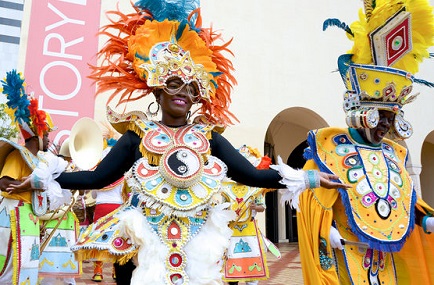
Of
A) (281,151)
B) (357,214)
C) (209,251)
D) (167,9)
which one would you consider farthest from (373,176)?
(281,151)

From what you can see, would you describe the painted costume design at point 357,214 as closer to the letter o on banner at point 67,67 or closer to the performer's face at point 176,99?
the performer's face at point 176,99

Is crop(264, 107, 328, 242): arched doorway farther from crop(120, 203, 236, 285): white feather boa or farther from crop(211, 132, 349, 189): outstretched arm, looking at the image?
crop(120, 203, 236, 285): white feather boa

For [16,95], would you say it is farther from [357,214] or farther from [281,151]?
[281,151]

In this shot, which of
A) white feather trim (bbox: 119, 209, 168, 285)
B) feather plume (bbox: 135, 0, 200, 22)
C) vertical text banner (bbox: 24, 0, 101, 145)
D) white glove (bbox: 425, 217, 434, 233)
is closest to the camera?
white feather trim (bbox: 119, 209, 168, 285)

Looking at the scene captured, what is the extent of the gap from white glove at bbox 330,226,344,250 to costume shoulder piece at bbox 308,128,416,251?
104mm

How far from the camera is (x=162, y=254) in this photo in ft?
6.38

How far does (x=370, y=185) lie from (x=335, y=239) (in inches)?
17.2

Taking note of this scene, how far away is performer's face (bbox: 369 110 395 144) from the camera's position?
3084mm

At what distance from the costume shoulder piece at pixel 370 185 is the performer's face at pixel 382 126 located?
0.08 metres

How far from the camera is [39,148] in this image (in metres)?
3.63

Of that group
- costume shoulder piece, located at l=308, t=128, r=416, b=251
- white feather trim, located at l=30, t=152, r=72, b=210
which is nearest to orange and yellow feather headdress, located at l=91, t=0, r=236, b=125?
white feather trim, located at l=30, t=152, r=72, b=210

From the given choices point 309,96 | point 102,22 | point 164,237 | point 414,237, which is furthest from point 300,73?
point 164,237

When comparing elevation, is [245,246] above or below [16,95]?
below

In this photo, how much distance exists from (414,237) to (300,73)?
7.95 meters
